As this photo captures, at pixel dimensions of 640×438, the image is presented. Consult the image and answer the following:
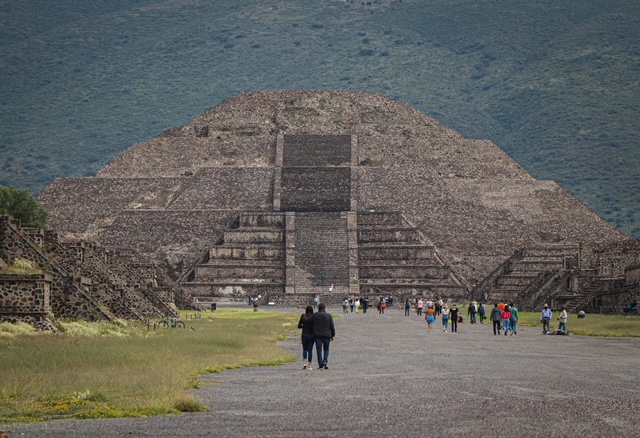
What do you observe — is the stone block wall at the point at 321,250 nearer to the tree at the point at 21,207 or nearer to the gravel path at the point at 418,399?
the tree at the point at 21,207

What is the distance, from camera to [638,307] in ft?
156

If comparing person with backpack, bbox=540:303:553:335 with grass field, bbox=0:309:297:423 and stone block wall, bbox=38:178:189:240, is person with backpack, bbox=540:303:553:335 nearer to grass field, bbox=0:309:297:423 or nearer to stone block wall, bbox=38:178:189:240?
grass field, bbox=0:309:297:423

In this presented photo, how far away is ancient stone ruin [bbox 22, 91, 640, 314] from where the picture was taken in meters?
69.3

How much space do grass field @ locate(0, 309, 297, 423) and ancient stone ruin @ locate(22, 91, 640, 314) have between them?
29701 millimetres

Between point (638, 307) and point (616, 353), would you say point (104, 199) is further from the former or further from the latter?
point (616, 353)

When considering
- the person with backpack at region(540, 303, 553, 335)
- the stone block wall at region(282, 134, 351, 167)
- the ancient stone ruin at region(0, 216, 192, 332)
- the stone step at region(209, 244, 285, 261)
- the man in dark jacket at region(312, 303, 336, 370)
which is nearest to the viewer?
the man in dark jacket at region(312, 303, 336, 370)

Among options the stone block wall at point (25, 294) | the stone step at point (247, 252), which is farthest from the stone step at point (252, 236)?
the stone block wall at point (25, 294)

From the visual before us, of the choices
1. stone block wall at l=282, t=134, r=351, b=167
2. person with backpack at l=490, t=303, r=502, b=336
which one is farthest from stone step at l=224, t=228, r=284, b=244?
person with backpack at l=490, t=303, r=502, b=336

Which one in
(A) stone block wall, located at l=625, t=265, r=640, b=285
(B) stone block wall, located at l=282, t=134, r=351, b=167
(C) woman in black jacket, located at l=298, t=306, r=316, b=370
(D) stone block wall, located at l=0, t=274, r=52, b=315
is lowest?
(C) woman in black jacket, located at l=298, t=306, r=316, b=370

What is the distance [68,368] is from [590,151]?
393 ft

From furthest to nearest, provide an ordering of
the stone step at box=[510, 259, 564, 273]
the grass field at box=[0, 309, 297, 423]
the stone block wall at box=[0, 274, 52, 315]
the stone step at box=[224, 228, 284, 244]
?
the stone step at box=[224, 228, 284, 244] < the stone step at box=[510, 259, 564, 273] < the stone block wall at box=[0, 274, 52, 315] < the grass field at box=[0, 309, 297, 423]

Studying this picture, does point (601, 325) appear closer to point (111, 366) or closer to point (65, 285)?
point (65, 285)

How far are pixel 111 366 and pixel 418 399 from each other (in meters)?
5.61

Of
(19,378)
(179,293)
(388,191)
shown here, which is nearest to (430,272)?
(388,191)
